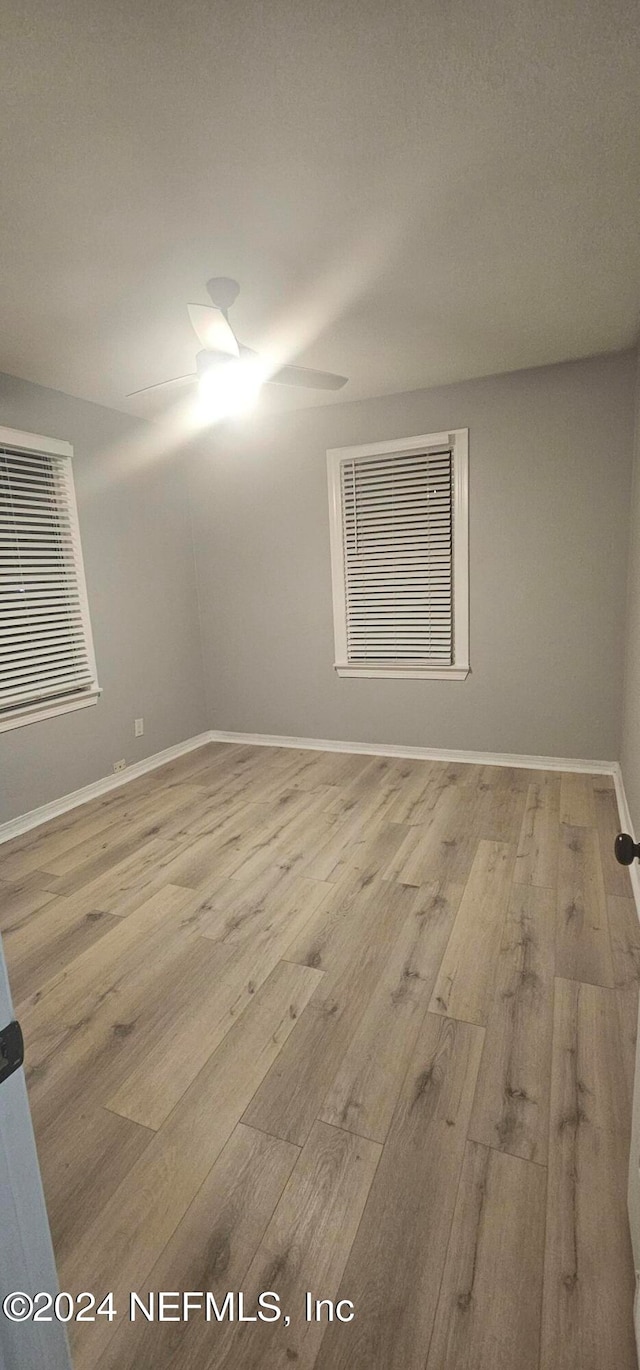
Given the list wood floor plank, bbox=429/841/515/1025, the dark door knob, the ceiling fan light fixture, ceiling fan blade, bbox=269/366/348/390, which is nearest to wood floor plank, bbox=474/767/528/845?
wood floor plank, bbox=429/841/515/1025

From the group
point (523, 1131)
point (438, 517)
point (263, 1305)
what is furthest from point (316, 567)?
point (263, 1305)

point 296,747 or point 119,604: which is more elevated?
point 119,604

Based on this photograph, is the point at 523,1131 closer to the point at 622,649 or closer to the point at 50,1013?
the point at 50,1013

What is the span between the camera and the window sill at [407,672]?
4086mm

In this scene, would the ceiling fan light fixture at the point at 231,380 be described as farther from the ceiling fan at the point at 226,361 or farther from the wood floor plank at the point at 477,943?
the wood floor plank at the point at 477,943

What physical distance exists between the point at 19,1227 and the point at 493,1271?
3.24 feet

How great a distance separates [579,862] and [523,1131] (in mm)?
1465

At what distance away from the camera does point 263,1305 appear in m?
1.10

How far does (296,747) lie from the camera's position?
474 centimetres

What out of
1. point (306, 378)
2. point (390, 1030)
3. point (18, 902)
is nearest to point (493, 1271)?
point (390, 1030)

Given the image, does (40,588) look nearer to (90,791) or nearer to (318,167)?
(90,791)

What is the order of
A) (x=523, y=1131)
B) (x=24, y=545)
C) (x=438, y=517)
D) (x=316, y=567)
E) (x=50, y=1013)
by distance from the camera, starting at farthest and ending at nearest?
(x=316, y=567) < (x=438, y=517) < (x=24, y=545) < (x=50, y=1013) < (x=523, y=1131)

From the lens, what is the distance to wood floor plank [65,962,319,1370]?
1146 millimetres

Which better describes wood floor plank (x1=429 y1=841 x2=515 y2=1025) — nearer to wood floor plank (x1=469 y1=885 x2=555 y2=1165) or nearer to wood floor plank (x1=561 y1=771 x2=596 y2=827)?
wood floor plank (x1=469 y1=885 x2=555 y2=1165)
